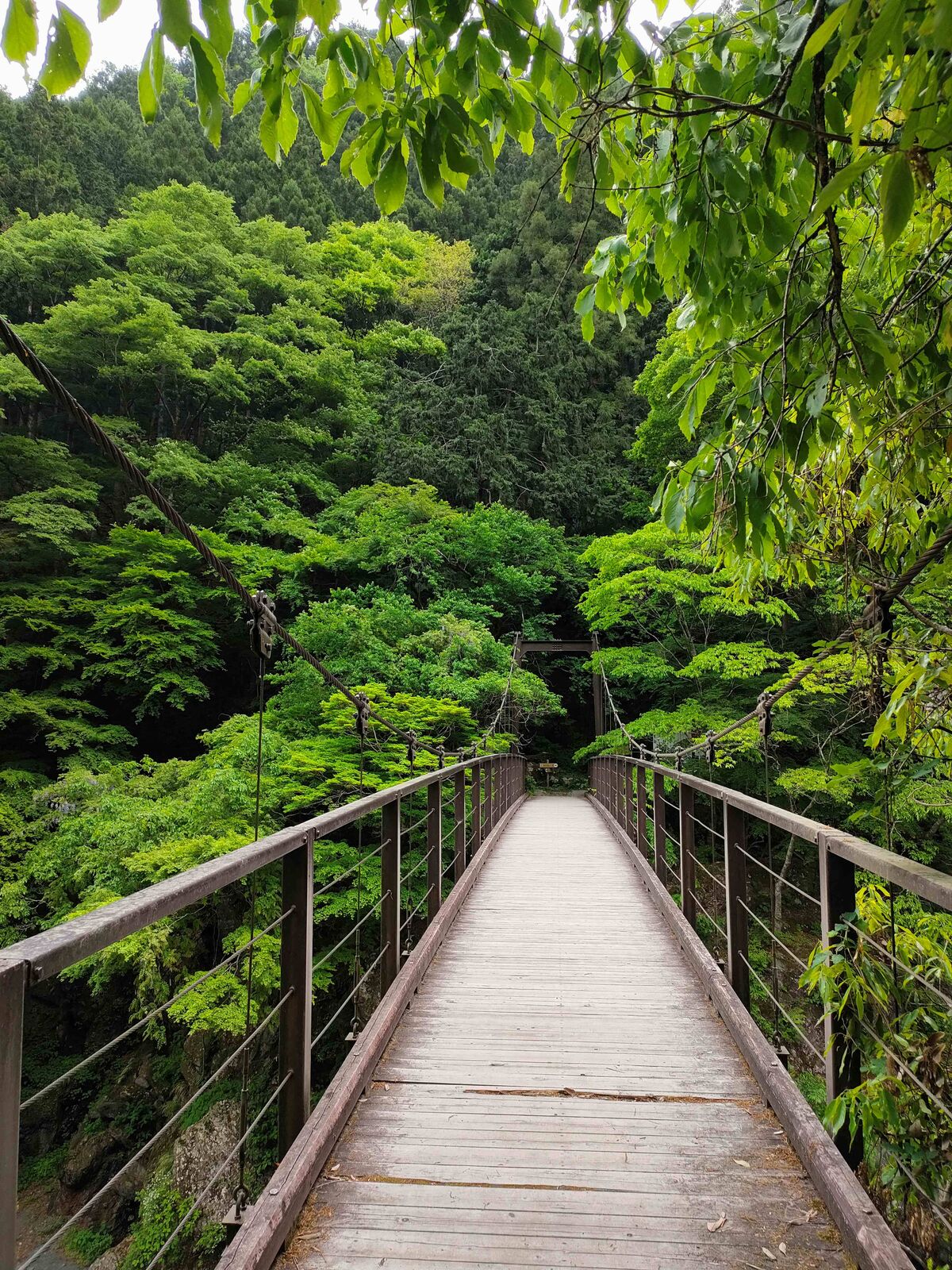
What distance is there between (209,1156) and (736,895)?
7.31 m

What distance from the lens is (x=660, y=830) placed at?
14.5 ft

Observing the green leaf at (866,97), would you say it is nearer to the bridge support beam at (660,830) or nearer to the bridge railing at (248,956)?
the bridge railing at (248,956)

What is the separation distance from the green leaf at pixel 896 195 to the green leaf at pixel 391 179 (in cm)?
69

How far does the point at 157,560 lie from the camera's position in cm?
1155

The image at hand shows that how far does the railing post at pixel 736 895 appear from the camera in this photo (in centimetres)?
240

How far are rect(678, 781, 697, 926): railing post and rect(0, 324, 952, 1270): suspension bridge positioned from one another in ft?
1.20

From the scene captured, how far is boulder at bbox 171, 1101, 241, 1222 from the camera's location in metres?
6.95

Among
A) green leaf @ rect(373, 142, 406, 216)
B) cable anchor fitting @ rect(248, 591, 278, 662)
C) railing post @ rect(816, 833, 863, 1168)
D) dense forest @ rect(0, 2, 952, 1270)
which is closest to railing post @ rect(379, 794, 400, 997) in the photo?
dense forest @ rect(0, 2, 952, 1270)

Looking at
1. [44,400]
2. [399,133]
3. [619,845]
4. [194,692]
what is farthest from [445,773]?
[44,400]

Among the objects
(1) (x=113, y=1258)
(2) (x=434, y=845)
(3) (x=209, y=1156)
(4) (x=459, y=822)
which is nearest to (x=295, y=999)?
(2) (x=434, y=845)

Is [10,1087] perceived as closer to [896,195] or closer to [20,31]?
[20,31]

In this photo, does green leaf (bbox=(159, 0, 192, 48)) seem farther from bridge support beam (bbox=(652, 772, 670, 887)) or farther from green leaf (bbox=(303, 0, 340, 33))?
bridge support beam (bbox=(652, 772, 670, 887))

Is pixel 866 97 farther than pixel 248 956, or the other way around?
pixel 248 956

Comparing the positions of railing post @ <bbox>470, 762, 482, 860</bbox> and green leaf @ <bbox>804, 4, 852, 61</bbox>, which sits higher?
green leaf @ <bbox>804, 4, 852, 61</bbox>
